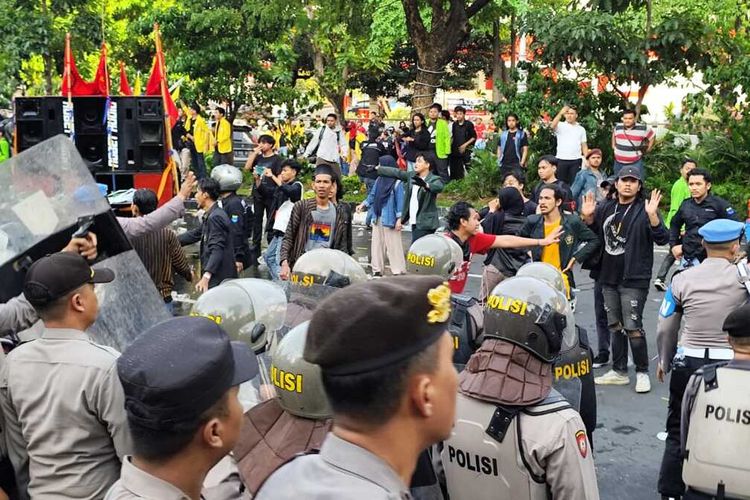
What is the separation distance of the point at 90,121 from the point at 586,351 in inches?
520

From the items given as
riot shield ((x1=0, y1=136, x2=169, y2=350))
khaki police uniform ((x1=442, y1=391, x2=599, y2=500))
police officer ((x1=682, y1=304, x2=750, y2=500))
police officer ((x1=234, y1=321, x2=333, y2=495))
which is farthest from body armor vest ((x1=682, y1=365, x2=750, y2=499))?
riot shield ((x1=0, y1=136, x2=169, y2=350))

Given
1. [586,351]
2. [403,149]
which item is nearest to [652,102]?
[403,149]

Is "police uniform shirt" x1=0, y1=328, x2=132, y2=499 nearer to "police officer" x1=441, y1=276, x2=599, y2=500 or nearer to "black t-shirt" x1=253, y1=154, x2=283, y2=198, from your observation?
"police officer" x1=441, y1=276, x2=599, y2=500

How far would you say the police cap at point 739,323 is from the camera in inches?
146

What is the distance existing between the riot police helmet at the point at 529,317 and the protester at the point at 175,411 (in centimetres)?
131

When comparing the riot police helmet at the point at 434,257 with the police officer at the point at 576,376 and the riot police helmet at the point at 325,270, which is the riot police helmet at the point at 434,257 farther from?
the police officer at the point at 576,376

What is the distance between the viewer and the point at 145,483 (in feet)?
6.96

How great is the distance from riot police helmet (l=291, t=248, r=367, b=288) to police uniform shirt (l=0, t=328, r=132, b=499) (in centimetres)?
170

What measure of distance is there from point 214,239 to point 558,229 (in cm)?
300

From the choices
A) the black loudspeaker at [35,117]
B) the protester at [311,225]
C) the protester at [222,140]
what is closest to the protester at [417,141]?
the protester at [222,140]

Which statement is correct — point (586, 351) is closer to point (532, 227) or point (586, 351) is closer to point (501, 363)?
point (501, 363)

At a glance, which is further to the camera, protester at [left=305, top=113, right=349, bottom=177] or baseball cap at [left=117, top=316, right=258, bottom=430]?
protester at [left=305, top=113, right=349, bottom=177]

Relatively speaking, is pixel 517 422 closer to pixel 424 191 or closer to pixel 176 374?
pixel 176 374

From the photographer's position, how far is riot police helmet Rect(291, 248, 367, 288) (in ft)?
15.3
